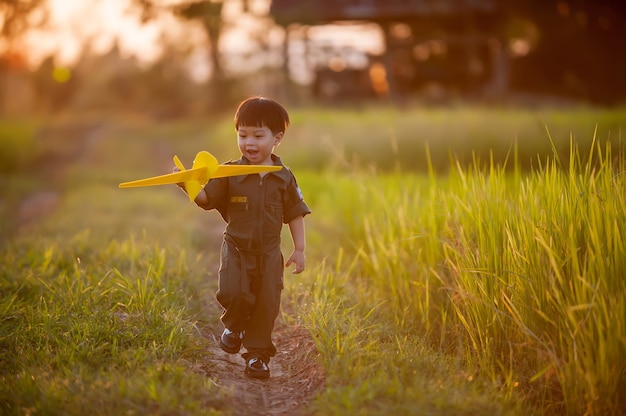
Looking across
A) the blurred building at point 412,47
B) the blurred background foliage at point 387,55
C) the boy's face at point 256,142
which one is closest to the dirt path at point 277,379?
the boy's face at point 256,142

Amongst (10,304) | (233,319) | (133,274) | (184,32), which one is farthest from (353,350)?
(184,32)

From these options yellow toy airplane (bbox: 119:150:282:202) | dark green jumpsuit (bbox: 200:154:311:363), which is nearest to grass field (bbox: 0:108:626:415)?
dark green jumpsuit (bbox: 200:154:311:363)

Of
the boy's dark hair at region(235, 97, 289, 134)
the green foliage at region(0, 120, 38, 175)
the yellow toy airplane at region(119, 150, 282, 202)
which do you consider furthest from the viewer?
the green foliage at region(0, 120, 38, 175)

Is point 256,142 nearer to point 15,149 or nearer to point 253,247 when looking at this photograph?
point 253,247

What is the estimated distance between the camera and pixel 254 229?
2928 mm

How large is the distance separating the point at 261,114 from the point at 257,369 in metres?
1.24

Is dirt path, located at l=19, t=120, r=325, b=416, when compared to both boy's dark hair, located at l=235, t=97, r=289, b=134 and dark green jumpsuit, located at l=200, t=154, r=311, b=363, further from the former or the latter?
boy's dark hair, located at l=235, t=97, r=289, b=134

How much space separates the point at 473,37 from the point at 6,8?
1623cm

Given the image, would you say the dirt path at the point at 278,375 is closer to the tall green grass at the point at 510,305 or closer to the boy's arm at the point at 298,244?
the tall green grass at the point at 510,305

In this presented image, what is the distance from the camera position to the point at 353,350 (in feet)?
9.30

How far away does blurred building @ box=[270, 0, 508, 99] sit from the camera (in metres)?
15.4

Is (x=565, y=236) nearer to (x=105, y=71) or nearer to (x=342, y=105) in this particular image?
(x=342, y=105)

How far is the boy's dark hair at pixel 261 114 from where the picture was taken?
113 inches

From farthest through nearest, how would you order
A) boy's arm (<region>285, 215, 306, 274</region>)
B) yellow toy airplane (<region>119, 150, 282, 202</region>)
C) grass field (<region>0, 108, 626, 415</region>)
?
boy's arm (<region>285, 215, 306, 274</region>)
yellow toy airplane (<region>119, 150, 282, 202</region>)
grass field (<region>0, 108, 626, 415</region>)
